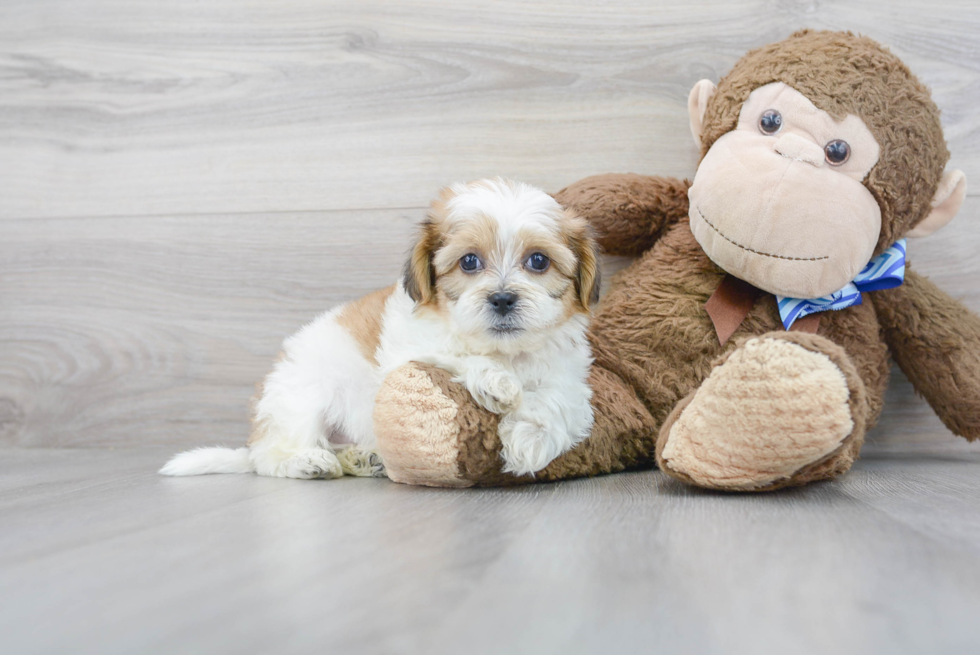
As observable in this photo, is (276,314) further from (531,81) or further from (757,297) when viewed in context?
(757,297)

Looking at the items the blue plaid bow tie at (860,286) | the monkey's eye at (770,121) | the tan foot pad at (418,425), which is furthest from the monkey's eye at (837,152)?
the tan foot pad at (418,425)

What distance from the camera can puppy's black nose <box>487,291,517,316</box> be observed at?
1.37 metres

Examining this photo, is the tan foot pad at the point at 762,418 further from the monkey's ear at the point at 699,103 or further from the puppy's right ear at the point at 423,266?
the monkey's ear at the point at 699,103

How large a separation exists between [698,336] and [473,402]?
58cm

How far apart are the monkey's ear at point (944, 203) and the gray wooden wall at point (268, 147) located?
34cm

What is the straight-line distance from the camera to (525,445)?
4.57 feet

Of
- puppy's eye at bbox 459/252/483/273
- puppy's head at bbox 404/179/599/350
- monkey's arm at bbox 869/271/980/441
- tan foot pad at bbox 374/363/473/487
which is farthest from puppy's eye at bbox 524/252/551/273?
monkey's arm at bbox 869/271/980/441

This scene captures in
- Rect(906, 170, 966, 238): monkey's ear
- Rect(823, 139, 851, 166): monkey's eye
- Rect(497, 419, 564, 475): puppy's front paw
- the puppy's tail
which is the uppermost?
Rect(823, 139, 851, 166): monkey's eye

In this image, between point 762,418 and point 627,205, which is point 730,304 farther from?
point 762,418

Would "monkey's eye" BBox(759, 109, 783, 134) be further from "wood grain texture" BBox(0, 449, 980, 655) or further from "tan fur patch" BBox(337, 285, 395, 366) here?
"tan fur patch" BBox(337, 285, 395, 366)

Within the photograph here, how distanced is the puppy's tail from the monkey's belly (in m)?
0.93

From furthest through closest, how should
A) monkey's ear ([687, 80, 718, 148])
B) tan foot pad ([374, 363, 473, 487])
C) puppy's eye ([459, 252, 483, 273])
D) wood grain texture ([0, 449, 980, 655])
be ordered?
monkey's ear ([687, 80, 718, 148]) < puppy's eye ([459, 252, 483, 273]) < tan foot pad ([374, 363, 473, 487]) < wood grain texture ([0, 449, 980, 655])

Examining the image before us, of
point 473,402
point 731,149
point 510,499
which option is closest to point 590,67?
point 731,149

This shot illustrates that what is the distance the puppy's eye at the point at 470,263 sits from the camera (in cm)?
146
